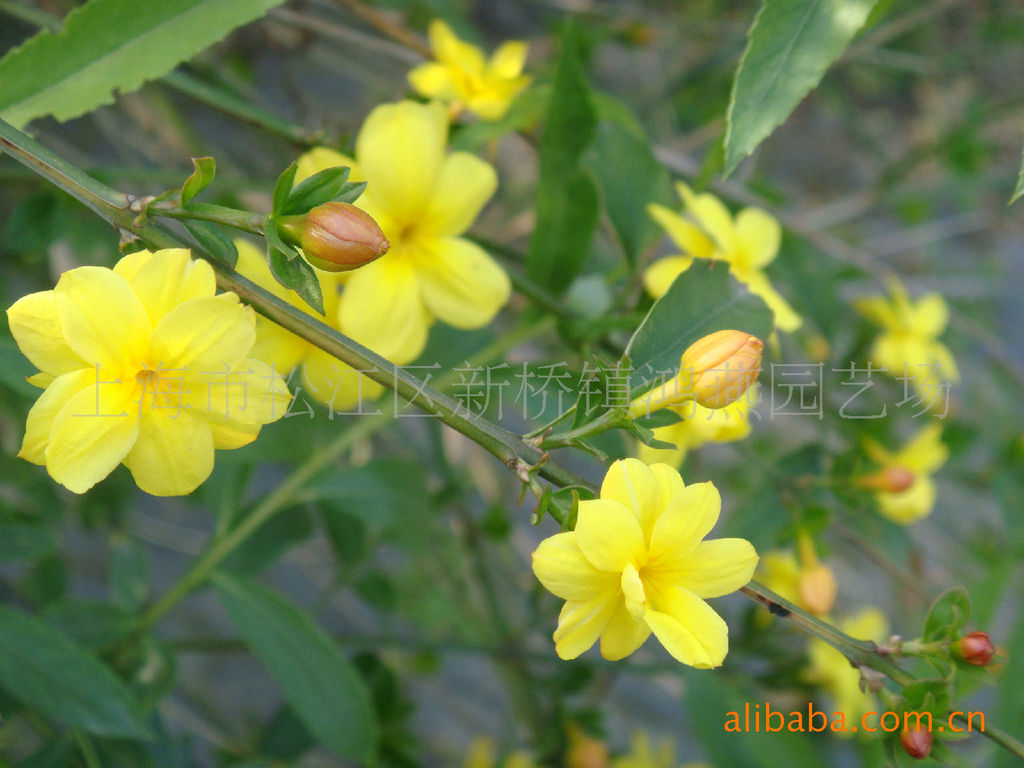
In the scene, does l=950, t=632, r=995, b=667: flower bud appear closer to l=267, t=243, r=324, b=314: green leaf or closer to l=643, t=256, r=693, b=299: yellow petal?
l=643, t=256, r=693, b=299: yellow petal

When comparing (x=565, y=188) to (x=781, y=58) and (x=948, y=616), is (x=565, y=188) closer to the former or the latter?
(x=781, y=58)

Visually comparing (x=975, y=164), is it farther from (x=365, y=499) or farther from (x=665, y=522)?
(x=665, y=522)

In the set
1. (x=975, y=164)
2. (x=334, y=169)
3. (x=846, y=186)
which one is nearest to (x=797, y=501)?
(x=334, y=169)

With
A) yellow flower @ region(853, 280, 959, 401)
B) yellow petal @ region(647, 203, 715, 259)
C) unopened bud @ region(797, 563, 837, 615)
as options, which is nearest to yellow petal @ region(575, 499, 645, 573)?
yellow petal @ region(647, 203, 715, 259)

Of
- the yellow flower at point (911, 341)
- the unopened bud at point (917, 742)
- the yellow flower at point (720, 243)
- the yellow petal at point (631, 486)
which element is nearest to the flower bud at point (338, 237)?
the yellow petal at point (631, 486)

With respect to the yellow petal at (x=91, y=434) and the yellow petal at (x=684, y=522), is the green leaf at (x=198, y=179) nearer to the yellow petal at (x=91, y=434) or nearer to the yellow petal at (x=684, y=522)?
the yellow petal at (x=91, y=434)

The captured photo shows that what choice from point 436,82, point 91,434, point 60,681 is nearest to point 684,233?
point 436,82
